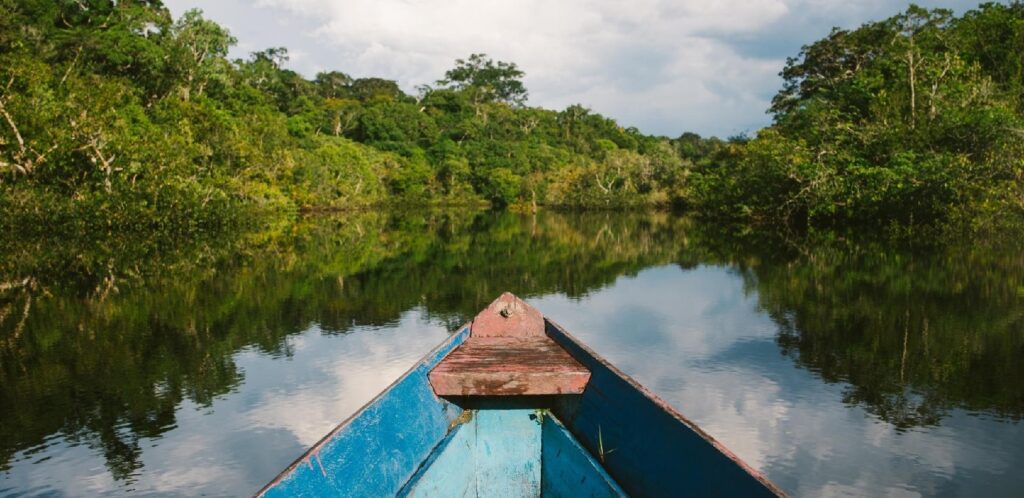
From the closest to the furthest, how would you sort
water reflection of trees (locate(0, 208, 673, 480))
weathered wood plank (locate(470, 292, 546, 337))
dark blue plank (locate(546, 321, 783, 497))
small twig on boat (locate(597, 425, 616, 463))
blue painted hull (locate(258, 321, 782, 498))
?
1. dark blue plank (locate(546, 321, 783, 497))
2. blue painted hull (locate(258, 321, 782, 498))
3. small twig on boat (locate(597, 425, 616, 463))
4. weathered wood plank (locate(470, 292, 546, 337))
5. water reflection of trees (locate(0, 208, 673, 480))

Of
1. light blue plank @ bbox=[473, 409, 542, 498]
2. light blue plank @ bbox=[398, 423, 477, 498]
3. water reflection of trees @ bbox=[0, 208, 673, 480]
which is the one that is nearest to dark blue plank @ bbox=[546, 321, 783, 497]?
light blue plank @ bbox=[473, 409, 542, 498]

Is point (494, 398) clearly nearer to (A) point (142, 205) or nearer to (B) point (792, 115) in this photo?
(A) point (142, 205)

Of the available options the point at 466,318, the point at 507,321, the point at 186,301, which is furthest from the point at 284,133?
the point at 507,321

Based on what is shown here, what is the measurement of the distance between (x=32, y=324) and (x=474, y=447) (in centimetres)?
884

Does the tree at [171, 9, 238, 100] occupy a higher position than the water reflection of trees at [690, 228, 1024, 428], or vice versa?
the tree at [171, 9, 238, 100]

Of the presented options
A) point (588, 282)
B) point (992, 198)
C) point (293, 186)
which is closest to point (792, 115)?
point (992, 198)

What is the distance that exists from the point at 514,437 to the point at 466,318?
7099mm

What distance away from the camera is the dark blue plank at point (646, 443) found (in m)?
2.34

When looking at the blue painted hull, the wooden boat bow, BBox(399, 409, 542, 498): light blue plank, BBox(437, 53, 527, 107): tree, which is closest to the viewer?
the blue painted hull

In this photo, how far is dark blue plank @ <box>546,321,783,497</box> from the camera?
7.68 ft

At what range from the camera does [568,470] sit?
3197 millimetres

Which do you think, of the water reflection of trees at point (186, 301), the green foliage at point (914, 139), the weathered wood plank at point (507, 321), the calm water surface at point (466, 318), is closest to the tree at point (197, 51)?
the water reflection of trees at point (186, 301)

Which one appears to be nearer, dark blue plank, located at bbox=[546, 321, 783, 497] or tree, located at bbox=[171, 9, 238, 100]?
dark blue plank, located at bbox=[546, 321, 783, 497]

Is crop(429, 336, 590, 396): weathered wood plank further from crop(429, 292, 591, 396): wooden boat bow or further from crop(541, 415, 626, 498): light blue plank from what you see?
crop(541, 415, 626, 498): light blue plank
